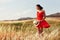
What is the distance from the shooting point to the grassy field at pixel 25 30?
468 cm

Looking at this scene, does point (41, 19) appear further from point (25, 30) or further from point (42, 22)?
point (25, 30)

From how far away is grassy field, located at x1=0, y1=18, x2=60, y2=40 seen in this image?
4676 millimetres

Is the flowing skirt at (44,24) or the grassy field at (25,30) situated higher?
the flowing skirt at (44,24)

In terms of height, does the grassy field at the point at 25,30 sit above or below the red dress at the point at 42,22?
below

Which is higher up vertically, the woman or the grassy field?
the woman

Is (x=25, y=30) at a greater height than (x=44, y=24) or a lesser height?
lesser

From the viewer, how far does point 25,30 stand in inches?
191

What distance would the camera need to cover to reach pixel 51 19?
4805 millimetres

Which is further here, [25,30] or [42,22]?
[25,30]

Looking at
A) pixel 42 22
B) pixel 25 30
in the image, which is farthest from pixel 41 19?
pixel 25 30

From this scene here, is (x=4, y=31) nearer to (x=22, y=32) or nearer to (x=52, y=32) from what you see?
(x=22, y=32)

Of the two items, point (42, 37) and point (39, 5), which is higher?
point (39, 5)

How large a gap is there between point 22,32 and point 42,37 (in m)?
0.34

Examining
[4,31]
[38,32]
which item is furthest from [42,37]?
[4,31]
